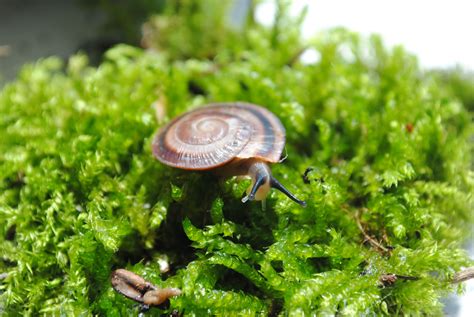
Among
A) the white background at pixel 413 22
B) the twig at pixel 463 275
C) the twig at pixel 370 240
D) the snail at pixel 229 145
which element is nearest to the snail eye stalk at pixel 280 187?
the snail at pixel 229 145

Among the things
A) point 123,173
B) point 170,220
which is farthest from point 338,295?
point 123,173

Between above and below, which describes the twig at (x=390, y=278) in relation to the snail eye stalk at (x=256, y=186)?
below

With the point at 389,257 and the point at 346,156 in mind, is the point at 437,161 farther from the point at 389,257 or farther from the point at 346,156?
the point at 389,257

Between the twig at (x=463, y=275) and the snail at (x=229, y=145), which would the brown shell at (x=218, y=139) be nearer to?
the snail at (x=229, y=145)

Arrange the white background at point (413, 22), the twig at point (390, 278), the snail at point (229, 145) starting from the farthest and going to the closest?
the white background at point (413, 22), the snail at point (229, 145), the twig at point (390, 278)

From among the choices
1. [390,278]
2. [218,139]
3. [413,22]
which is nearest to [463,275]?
[390,278]

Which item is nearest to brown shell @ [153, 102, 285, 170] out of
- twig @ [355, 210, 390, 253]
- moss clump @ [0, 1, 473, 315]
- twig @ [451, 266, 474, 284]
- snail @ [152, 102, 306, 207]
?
snail @ [152, 102, 306, 207]

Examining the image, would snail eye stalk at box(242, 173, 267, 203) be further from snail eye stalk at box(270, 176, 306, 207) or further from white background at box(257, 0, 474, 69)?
white background at box(257, 0, 474, 69)
